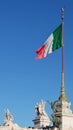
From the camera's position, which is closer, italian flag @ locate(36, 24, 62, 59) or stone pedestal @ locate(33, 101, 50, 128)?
stone pedestal @ locate(33, 101, 50, 128)

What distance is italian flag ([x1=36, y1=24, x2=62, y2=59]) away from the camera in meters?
62.8

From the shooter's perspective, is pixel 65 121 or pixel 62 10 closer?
pixel 65 121

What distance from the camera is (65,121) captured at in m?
60.6

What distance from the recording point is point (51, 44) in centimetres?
6331

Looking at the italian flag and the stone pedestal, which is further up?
the italian flag

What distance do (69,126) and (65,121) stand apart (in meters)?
0.96

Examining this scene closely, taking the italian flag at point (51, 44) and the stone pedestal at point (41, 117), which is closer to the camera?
the stone pedestal at point (41, 117)

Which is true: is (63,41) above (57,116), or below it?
above

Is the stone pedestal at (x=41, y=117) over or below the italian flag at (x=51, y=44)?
below

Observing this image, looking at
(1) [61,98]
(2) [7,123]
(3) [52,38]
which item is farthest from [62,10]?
(2) [7,123]

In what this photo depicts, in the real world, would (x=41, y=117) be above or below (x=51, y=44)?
below

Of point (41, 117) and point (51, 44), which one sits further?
point (51, 44)

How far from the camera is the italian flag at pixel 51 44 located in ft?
206

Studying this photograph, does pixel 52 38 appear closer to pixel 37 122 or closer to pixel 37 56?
pixel 37 56
